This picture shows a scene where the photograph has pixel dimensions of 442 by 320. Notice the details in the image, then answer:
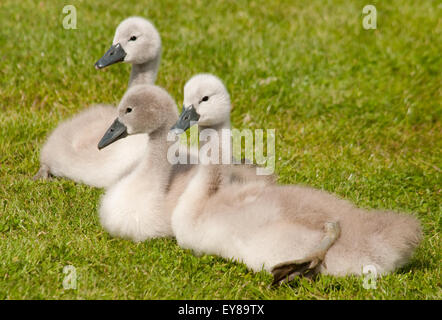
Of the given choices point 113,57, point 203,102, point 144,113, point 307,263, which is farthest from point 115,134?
point 307,263

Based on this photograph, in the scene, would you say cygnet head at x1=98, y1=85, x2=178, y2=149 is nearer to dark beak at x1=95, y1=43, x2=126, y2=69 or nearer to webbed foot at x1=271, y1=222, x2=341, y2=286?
dark beak at x1=95, y1=43, x2=126, y2=69

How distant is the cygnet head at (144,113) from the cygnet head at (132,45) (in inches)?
38.2

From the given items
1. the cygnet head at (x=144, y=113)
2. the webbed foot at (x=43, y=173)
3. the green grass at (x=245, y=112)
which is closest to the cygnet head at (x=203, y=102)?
the cygnet head at (x=144, y=113)

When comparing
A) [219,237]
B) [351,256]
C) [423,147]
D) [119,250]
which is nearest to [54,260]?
[119,250]

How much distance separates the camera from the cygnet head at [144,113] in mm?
4863

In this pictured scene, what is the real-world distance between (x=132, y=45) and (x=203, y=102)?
1351 mm

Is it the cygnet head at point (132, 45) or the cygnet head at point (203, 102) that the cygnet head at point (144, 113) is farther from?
the cygnet head at point (132, 45)

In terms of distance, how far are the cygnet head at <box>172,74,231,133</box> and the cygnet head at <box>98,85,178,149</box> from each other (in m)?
0.15

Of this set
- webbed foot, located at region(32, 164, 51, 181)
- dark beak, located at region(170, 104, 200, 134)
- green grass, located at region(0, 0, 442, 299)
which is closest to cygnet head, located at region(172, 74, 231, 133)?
dark beak, located at region(170, 104, 200, 134)

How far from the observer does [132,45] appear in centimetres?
588

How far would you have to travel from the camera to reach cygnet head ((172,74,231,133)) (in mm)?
4828

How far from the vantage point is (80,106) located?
6969 mm

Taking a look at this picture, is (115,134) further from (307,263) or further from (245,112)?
(245,112)
